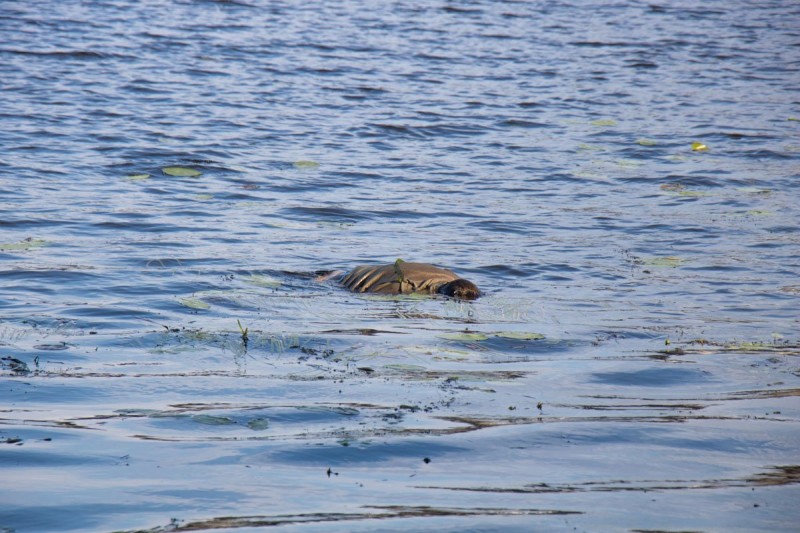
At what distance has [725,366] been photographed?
568cm

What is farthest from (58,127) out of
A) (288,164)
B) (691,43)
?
(691,43)

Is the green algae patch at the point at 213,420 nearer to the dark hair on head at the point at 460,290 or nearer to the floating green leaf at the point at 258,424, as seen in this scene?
the floating green leaf at the point at 258,424

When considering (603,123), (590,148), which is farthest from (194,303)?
(603,123)

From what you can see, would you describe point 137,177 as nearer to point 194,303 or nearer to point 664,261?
point 194,303

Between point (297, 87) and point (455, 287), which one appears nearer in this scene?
point (455, 287)

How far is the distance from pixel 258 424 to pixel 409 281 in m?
3.45

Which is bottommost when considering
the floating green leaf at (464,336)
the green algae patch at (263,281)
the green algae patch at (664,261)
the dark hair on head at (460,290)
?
the green algae patch at (664,261)

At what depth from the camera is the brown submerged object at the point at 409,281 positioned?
Result: 7.58m

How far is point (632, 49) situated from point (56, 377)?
19.1 metres

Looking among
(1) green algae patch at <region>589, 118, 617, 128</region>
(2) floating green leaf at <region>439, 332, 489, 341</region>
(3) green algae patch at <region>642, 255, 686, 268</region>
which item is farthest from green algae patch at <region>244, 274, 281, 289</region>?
(1) green algae patch at <region>589, 118, 617, 128</region>

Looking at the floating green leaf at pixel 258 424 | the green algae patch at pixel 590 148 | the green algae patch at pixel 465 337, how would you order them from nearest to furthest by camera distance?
1. the floating green leaf at pixel 258 424
2. the green algae patch at pixel 465 337
3. the green algae patch at pixel 590 148

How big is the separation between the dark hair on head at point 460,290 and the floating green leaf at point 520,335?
1.15m

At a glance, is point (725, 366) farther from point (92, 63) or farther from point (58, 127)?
point (92, 63)

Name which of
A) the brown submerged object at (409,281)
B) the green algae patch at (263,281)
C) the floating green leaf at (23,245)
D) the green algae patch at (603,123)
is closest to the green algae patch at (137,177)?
the floating green leaf at (23,245)
